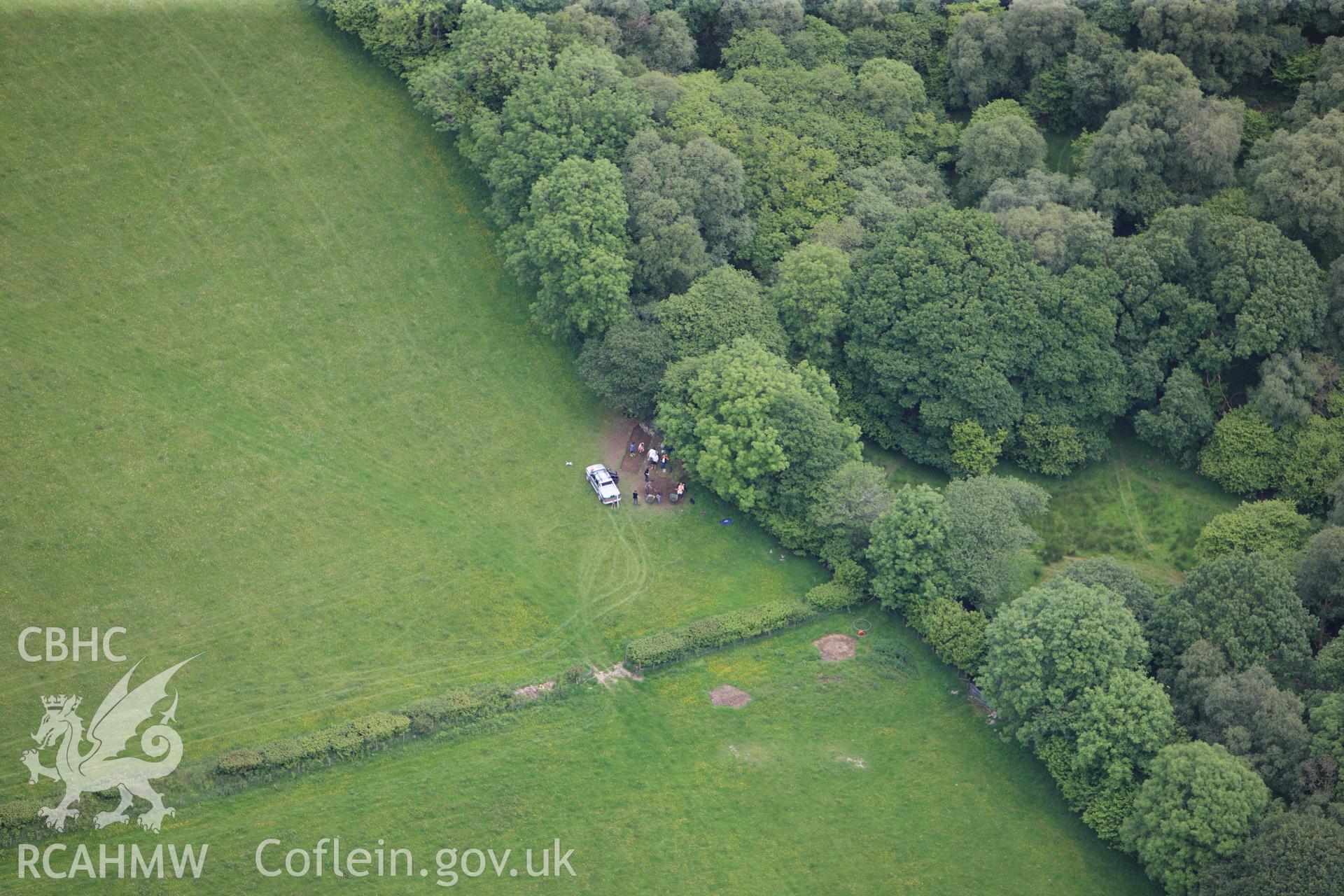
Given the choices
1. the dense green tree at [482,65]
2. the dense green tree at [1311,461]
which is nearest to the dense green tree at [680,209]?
the dense green tree at [482,65]

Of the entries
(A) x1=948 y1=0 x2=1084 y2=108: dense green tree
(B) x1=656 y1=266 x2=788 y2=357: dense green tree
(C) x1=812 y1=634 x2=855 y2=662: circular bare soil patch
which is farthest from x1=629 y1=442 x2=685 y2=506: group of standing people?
(A) x1=948 y1=0 x2=1084 y2=108: dense green tree

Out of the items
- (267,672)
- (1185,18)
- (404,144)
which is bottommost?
(267,672)

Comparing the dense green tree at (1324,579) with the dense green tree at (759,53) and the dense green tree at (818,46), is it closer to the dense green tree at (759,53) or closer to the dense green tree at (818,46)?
the dense green tree at (818,46)

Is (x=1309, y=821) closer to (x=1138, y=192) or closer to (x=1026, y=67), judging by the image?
(x=1138, y=192)

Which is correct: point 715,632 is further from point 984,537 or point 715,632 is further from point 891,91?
point 891,91

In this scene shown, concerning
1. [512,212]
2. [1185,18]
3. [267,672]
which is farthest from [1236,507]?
[267,672]

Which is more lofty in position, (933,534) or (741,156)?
(741,156)

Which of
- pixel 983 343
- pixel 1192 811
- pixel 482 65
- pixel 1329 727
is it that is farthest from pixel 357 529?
pixel 1329 727
